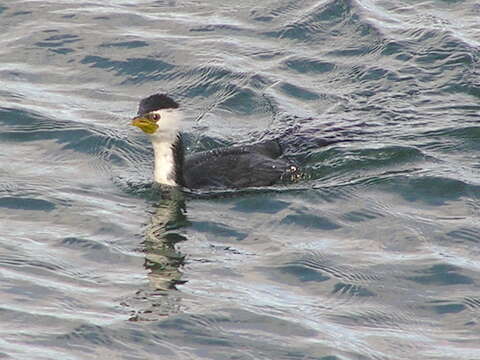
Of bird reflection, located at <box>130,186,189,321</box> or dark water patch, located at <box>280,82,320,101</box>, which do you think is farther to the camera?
dark water patch, located at <box>280,82,320,101</box>

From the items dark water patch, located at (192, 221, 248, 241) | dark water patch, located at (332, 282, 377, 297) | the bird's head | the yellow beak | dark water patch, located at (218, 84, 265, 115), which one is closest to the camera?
dark water patch, located at (332, 282, 377, 297)

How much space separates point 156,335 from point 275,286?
133 centimetres

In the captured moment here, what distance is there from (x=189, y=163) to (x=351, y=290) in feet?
10.3

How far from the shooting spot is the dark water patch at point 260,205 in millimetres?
11695

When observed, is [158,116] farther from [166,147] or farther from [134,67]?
[134,67]

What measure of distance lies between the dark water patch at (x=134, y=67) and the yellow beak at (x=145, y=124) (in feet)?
9.82

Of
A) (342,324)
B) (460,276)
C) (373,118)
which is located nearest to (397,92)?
(373,118)

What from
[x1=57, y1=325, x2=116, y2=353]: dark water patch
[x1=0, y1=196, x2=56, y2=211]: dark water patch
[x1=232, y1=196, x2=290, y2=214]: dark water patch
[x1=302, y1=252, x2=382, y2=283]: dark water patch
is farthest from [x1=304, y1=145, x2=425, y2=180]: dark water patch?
[x1=57, y1=325, x2=116, y2=353]: dark water patch

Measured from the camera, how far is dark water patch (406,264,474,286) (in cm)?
1005

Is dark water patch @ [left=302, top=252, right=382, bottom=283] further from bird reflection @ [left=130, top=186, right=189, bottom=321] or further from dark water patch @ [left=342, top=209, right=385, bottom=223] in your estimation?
bird reflection @ [left=130, top=186, right=189, bottom=321]

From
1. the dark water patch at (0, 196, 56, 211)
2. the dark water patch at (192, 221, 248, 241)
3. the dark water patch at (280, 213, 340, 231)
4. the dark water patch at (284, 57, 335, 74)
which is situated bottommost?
the dark water patch at (192, 221, 248, 241)

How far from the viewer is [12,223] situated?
11211mm

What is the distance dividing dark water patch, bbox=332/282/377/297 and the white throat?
2.87 metres

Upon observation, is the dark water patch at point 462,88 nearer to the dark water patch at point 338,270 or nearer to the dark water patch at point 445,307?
the dark water patch at point 338,270
